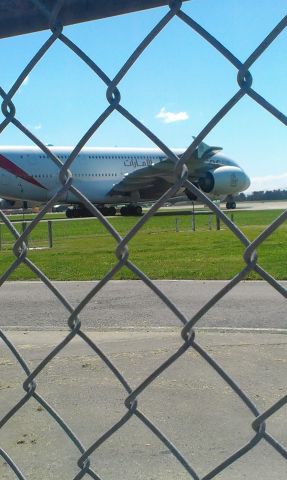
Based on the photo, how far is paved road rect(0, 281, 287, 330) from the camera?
6.80m

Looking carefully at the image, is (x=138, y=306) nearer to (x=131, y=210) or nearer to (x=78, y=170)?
(x=78, y=170)

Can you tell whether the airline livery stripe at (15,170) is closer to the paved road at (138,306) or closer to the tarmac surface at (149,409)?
the paved road at (138,306)

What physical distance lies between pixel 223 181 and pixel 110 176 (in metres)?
7.35

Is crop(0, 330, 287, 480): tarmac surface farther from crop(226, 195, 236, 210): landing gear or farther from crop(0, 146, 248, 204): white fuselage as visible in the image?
crop(226, 195, 236, 210): landing gear

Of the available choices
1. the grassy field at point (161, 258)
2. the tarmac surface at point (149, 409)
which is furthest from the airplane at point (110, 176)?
the tarmac surface at point (149, 409)

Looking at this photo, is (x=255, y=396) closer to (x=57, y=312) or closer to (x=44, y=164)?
(x=57, y=312)

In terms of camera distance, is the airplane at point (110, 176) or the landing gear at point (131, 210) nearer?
the airplane at point (110, 176)

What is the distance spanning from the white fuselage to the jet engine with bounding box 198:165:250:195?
2982mm

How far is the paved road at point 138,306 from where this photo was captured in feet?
22.3

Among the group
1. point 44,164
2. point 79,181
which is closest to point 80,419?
point 44,164

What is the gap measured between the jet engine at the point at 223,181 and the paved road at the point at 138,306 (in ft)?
91.0

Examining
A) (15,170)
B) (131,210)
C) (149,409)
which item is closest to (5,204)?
(15,170)

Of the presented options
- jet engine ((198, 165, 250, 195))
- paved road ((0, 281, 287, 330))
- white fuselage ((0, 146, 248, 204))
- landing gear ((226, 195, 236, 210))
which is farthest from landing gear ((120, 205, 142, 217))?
paved road ((0, 281, 287, 330))

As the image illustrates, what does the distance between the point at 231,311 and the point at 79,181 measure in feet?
106
